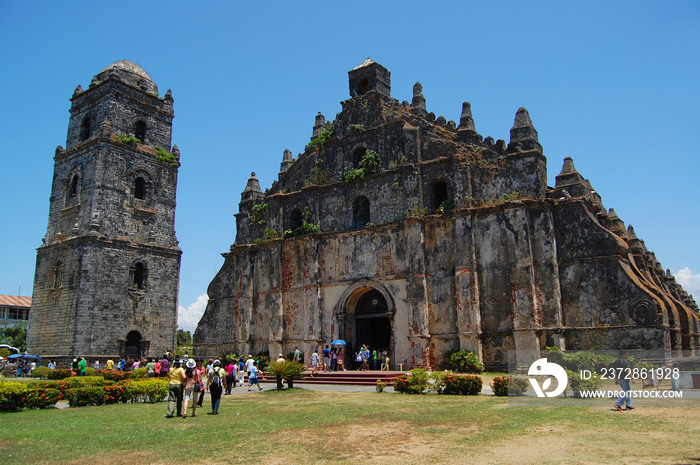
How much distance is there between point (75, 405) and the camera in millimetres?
15609

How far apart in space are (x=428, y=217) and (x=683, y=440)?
629 inches

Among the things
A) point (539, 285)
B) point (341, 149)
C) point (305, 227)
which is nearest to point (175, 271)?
point (305, 227)

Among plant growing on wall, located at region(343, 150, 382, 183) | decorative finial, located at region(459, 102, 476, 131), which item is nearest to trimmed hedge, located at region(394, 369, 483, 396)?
plant growing on wall, located at region(343, 150, 382, 183)

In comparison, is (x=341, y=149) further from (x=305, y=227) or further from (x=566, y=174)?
(x=566, y=174)

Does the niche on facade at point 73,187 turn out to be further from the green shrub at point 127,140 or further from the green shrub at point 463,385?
the green shrub at point 463,385

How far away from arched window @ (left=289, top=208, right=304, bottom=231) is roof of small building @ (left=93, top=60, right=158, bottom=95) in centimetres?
1825

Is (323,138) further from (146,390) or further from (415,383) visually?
(146,390)

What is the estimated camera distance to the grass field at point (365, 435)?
803cm

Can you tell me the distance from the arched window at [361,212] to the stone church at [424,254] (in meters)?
0.07

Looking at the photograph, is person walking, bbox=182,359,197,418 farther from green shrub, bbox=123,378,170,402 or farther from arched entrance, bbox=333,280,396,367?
arched entrance, bbox=333,280,396,367

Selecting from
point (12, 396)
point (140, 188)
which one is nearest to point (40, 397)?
point (12, 396)

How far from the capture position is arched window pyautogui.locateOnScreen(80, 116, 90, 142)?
124 ft

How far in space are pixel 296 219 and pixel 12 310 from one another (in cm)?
5640

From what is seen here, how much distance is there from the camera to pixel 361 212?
26.7 metres
